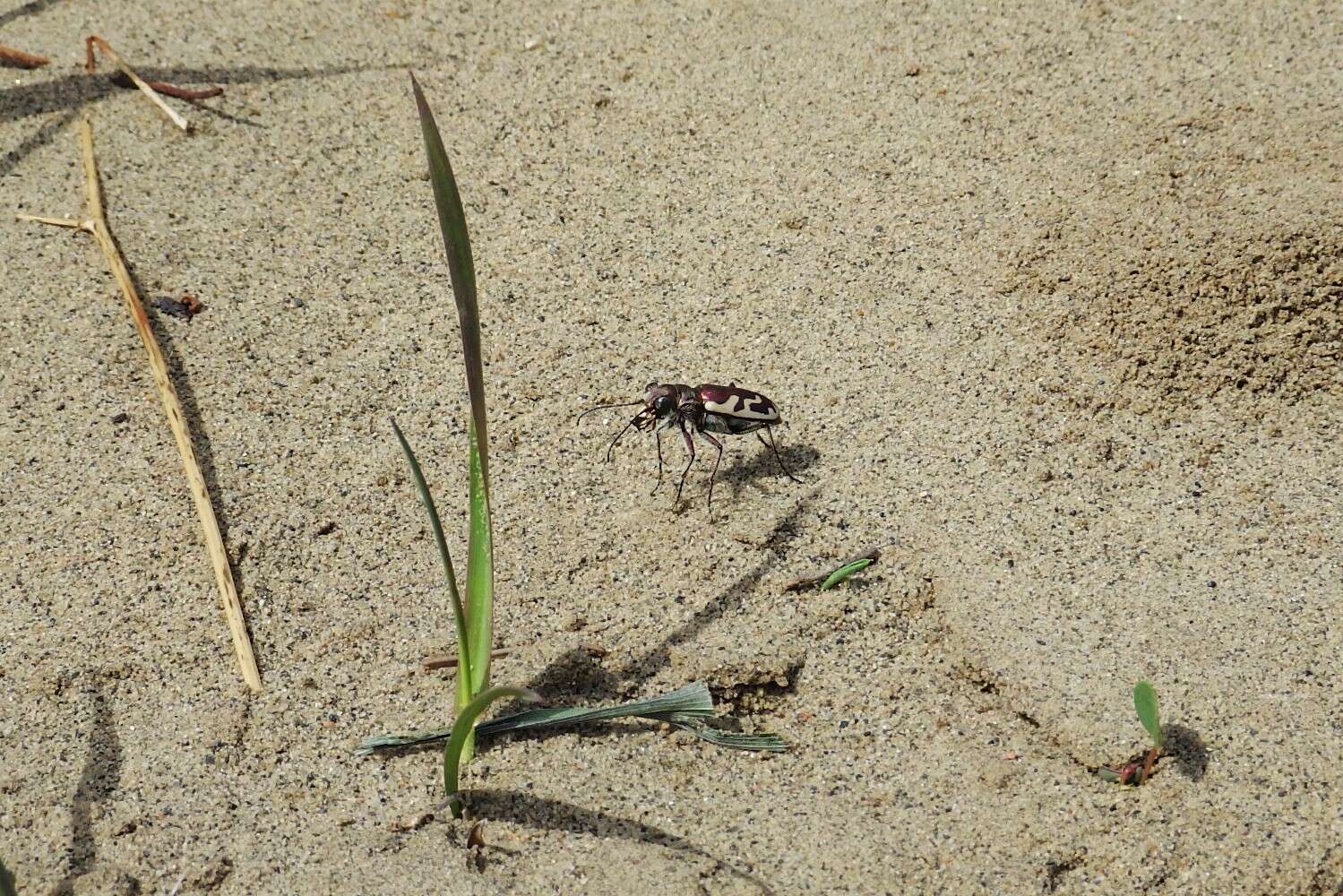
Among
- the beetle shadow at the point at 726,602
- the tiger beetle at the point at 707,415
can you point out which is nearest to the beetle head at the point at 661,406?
the tiger beetle at the point at 707,415

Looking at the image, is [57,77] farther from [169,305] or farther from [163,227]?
[169,305]

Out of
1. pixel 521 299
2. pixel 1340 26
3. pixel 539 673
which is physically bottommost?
pixel 539 673

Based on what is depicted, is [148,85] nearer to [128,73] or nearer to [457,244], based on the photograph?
[128,73]

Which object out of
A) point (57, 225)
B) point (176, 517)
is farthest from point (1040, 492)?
point (57, 225)

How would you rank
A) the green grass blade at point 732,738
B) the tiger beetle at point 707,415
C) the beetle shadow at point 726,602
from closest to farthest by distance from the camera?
the green grass blade at point 732,738 < the beetle shadow at point 726,602 < the tiger beetle at point 707,415

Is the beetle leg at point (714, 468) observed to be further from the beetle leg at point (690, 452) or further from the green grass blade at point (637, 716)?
the green grass blade at point (637, 716)

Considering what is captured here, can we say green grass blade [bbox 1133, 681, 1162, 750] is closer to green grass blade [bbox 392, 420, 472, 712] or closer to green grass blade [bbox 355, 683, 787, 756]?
green grass blade [bbox 355, 683, 787, 756]

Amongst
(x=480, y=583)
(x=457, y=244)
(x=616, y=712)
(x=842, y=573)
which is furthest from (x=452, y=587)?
(x=842, y=573)
